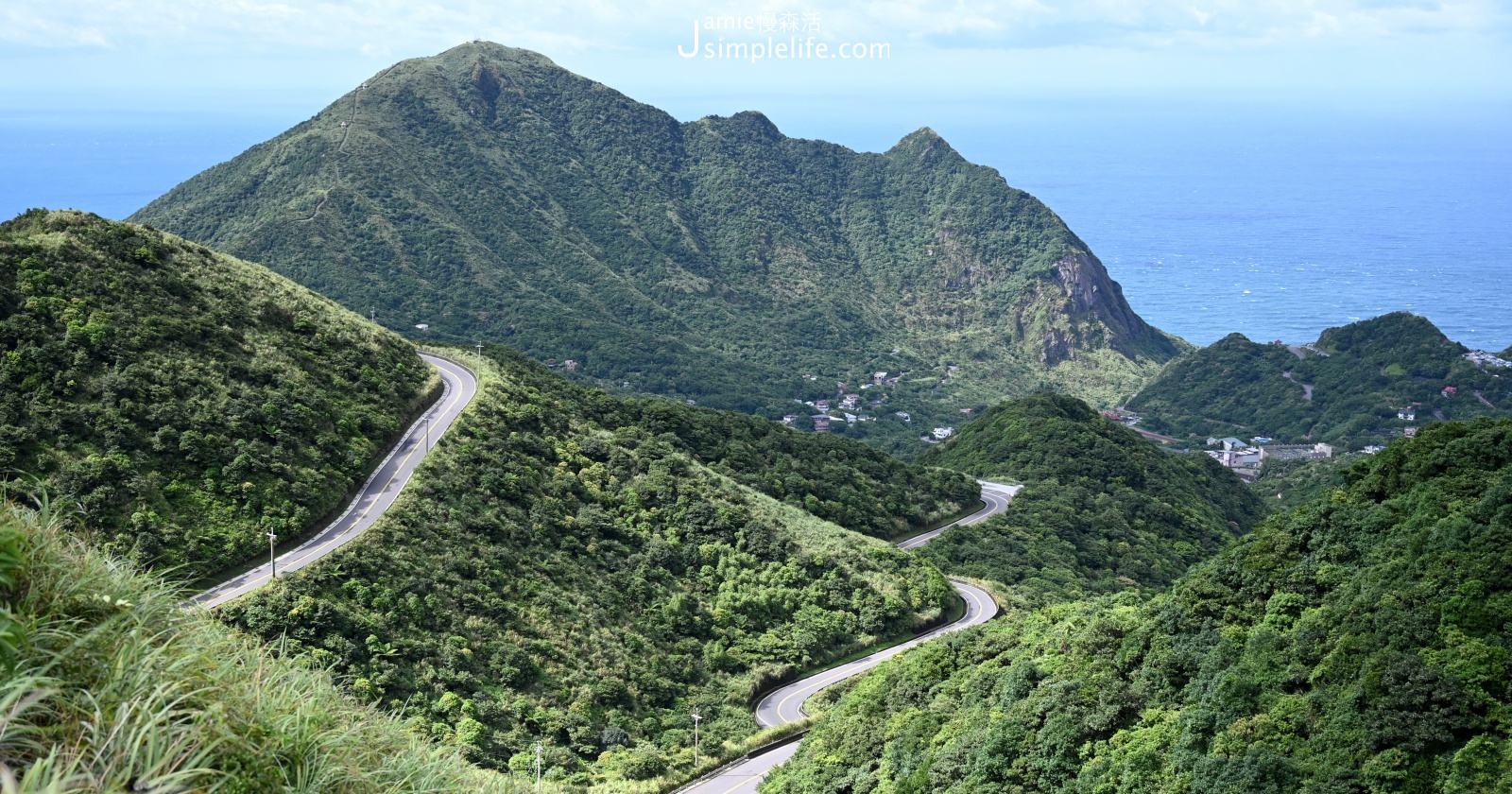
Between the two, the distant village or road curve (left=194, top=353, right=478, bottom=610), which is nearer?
road curve (left=194, top=353, right=478, bottom=610)

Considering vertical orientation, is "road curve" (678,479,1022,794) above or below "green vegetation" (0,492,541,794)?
below

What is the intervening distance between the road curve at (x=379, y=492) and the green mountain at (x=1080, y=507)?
24718 millimetres

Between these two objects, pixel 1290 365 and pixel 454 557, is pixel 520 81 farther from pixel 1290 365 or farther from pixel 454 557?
pixel 454 557

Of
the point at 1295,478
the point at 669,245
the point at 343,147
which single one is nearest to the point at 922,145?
the point at 669,245

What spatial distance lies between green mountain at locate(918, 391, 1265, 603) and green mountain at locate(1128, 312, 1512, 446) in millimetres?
36583

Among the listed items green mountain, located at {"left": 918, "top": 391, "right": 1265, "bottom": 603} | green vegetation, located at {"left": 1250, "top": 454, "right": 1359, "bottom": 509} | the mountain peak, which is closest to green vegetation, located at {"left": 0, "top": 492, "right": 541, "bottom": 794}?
green mountain, located at {"left": 918, "top": 391, "right": 1265, "bottom": 603}

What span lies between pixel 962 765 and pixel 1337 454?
90332mm

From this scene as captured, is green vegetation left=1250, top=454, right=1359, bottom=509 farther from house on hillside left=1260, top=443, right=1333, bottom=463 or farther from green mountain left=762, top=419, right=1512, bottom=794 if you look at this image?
green mountain left=762, top=419, right=1512, bottom=794

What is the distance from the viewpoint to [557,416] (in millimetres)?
52531

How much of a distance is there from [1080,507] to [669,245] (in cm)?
10375

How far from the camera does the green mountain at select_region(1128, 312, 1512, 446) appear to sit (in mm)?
109375

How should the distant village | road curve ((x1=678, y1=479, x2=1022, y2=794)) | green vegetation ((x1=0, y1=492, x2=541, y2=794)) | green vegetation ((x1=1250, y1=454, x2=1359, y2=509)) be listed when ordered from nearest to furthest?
green vegetation ((x1=0, y1=492, x2=541, y2=794)) → road curve ((x1=678, y1=479, x2=1022, y2=794)) → green vegetation ((x1=1250, y1=454, x2=1359, y2=509)) → the distant village

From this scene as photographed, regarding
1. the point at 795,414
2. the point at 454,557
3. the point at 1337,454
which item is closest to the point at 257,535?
the point at 454,557

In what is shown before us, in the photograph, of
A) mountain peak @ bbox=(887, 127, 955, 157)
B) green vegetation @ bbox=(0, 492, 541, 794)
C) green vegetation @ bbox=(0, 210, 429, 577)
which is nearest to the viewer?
green vegetation @ bbox=(0, 492, 541, 794)
